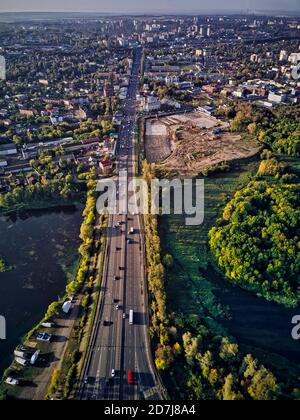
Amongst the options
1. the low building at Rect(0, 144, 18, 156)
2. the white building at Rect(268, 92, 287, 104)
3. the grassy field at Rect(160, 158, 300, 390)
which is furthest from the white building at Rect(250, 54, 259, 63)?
the grassy field at Rect(160, 158, 300, 390)

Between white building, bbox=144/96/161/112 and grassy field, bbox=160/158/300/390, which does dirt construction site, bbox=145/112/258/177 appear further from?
grassy field, bbox=160/158/300/390

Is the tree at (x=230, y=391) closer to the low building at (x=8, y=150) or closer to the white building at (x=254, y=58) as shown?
the low building at (x=8, y=150)

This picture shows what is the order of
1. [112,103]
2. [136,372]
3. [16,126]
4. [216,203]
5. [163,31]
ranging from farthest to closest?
[163,31] → [112,103] → [16,126] → [216,203] → [136,372]

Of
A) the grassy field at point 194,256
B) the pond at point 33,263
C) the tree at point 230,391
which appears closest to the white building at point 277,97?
the grassy field at point 194,256

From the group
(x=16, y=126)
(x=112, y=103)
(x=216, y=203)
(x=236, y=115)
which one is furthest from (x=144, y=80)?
(x=216, y=203)

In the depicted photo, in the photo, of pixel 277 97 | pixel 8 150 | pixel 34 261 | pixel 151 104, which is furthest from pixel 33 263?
pixel 277 97
